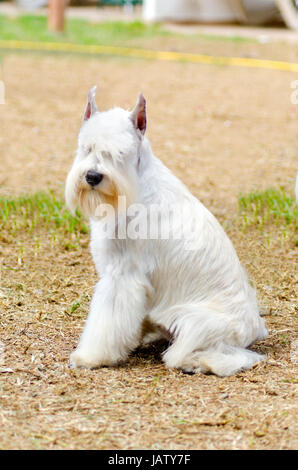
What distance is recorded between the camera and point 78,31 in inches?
661

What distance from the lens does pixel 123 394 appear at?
158 inches

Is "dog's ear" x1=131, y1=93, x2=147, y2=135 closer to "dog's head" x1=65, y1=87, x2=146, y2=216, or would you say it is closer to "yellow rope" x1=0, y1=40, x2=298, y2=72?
"dog's head" x1=65, y1=87, x2=146, y2=216

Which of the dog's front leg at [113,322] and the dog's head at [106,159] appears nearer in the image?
the dog's head at [106,159]

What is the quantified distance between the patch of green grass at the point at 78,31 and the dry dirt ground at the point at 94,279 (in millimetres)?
3868

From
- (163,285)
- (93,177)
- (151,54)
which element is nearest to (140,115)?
(93,177)

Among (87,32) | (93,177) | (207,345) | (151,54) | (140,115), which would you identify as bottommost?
(207,345)

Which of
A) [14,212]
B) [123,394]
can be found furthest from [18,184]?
[123,394]

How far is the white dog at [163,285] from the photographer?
418 centimetres

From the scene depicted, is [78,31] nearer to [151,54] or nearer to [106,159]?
[151,54]

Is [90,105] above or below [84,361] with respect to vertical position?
above

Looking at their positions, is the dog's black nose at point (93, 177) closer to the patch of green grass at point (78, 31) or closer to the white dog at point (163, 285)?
the white dog at point (163, 285)

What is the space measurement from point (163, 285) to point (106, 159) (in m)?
0.79

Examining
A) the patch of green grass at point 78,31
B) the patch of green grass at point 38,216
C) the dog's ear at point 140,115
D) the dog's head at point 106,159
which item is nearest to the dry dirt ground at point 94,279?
the patch of green grass at point 38,216

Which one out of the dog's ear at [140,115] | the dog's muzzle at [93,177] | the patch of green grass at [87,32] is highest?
the patch of green grass at [87,32]
